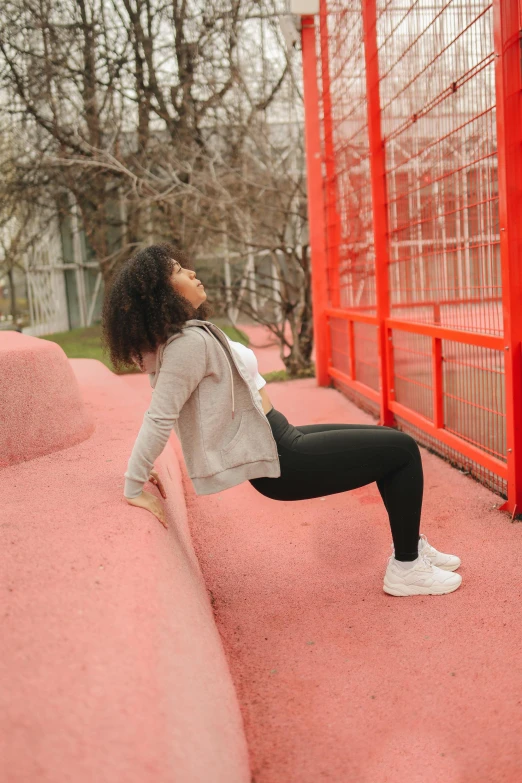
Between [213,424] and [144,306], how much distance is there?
50cm

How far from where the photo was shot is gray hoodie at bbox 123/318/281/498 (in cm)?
296

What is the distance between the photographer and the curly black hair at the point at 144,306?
302 cm

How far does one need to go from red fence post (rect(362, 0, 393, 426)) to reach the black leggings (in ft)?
11.0

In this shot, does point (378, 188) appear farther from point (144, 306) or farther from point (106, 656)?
point (106, 656)

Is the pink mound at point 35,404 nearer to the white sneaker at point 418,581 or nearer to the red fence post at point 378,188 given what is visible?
the white sneaker at point 418,581

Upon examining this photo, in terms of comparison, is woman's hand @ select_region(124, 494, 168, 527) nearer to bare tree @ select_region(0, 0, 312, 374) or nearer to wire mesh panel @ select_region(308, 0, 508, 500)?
wire mesh panel @ select_region(308, 0, 508, 500)

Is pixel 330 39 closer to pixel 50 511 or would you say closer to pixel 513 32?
pixel 513 32

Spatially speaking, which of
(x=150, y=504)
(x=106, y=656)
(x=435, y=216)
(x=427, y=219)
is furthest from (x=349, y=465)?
(x=427, y=219)

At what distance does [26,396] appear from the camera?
4129mm

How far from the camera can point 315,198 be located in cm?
920

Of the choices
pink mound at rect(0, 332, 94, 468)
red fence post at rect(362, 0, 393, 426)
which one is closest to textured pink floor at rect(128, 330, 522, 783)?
pink mound at rect(0, 332, 94, 468)

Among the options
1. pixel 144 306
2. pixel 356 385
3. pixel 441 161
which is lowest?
pixel 356 385

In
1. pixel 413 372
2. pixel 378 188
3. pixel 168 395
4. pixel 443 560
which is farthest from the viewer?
pixel 378 188

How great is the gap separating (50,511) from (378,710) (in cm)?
132
